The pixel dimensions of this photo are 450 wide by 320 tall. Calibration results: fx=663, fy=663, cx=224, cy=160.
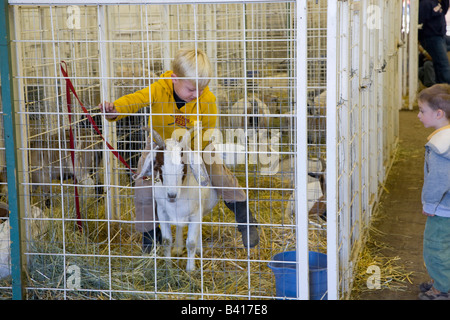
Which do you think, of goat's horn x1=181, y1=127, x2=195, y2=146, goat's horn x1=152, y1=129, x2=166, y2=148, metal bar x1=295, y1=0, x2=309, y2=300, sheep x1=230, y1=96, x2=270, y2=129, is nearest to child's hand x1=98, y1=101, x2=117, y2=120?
goat's horn x1=152, y1=129, x2=166, y2=148

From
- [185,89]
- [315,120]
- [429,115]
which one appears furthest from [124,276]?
[429,115]

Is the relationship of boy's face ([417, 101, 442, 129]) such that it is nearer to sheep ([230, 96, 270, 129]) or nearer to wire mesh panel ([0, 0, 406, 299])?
wire mesh panel ([0, 0, 406, 299])

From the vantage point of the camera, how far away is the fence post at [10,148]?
3.36 m

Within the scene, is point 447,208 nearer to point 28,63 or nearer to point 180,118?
point 180,118

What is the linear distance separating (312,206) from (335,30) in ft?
7.30

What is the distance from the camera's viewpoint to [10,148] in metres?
3.45

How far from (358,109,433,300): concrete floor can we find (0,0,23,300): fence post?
78.4 inches

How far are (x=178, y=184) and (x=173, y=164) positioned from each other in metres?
0.13

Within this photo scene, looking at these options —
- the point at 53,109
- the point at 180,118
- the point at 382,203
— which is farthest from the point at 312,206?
the point at 53,109

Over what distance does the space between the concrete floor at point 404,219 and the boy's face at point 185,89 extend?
1.58m

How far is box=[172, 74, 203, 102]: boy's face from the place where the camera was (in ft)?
12.8

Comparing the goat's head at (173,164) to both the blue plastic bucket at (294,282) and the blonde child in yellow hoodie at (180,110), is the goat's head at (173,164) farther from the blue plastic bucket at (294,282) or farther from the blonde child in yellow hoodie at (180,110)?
the blue plastic bucket at (294,282)

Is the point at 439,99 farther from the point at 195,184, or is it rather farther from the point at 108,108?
the point at 108,108

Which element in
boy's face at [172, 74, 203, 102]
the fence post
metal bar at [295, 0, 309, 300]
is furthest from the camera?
boy's face at [172, 74, 203, 102]
